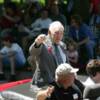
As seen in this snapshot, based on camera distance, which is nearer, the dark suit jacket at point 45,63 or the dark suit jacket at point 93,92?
the dark suit jacket at point 93,92

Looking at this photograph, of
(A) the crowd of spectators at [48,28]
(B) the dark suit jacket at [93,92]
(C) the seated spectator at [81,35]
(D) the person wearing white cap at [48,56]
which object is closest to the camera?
(B) the dark suit jacket at [93,92]

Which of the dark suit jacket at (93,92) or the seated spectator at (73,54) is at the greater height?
the dark suit jacket at (93,92)

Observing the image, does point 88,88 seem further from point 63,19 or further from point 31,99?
point 63,19

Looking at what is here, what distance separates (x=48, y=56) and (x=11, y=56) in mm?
5308

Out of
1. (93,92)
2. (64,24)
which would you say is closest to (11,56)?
(64,24)

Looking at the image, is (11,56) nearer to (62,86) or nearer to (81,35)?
(81,35)

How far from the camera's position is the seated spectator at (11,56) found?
40.7 feet

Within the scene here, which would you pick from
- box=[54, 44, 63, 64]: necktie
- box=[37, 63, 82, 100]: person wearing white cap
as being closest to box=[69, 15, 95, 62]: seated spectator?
box=[54, 44, 63, 64]: necktie

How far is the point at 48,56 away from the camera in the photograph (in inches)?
283

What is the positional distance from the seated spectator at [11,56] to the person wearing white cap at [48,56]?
5.12 m

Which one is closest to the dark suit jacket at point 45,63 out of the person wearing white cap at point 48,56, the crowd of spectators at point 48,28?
the person wearing white cap at point 48,56

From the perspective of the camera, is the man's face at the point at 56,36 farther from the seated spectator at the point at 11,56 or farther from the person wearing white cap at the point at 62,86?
the seated spectator at the point at 11,56

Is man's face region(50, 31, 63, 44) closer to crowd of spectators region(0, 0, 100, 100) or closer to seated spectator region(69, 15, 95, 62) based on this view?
crowd of spectators region(0, 0, 100, 100)

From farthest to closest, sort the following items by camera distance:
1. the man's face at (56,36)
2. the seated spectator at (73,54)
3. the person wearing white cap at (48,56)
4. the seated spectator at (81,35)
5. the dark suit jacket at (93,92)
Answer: the seated spectator at (81,35), the seated spectator at (73,54), the man's face at (56,36), the person wearing white cap at (48,56), the dark suit jacket at (93,92)
